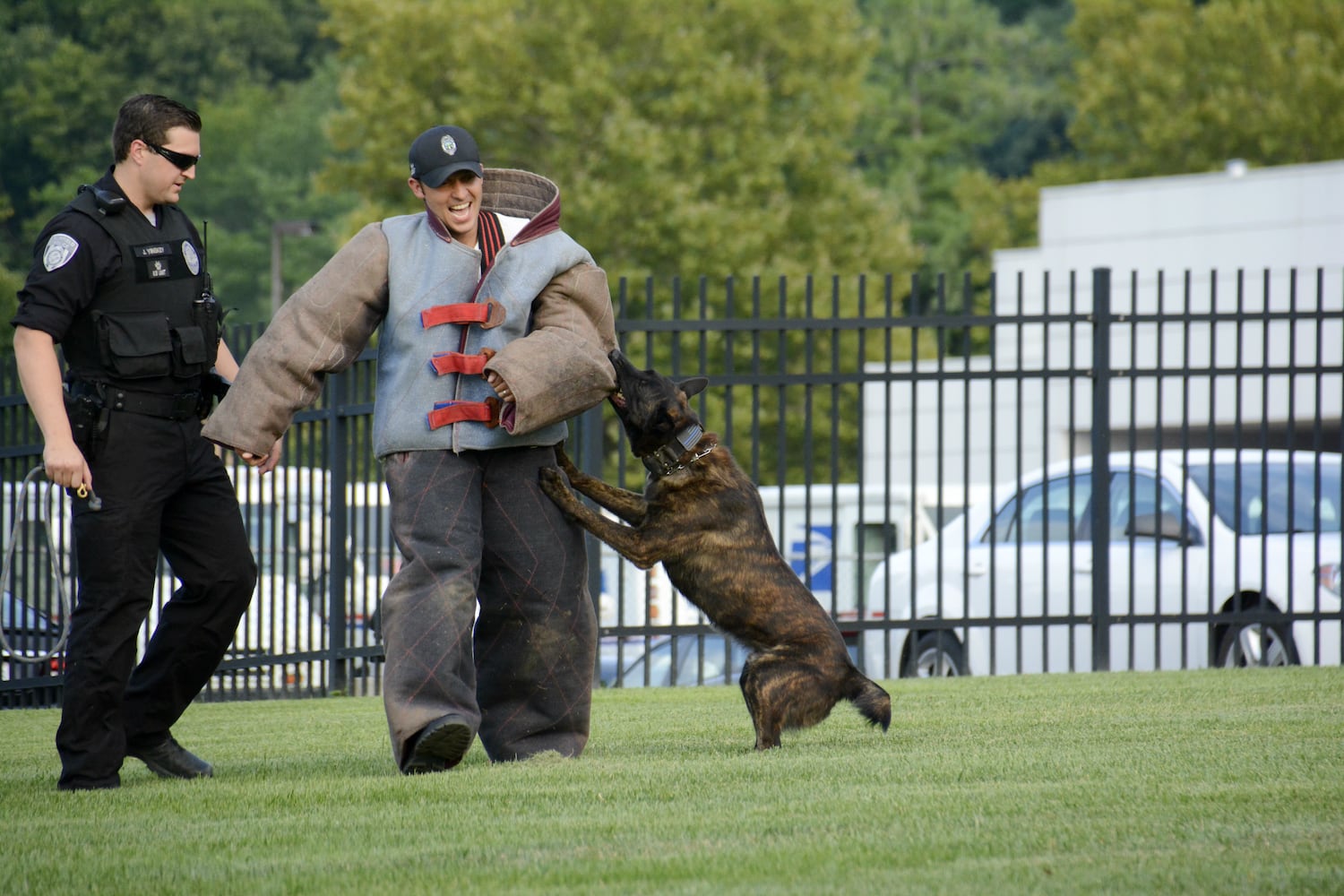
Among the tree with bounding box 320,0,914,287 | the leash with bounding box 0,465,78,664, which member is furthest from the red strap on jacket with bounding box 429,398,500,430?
the tree with bounding box 320,0,914,287

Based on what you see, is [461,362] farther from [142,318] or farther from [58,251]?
[58,251]

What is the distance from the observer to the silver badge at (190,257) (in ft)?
16.6

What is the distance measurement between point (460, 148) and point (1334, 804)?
9.91 feet

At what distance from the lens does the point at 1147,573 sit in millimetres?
9953

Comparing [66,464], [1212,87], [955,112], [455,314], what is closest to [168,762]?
[66,464]

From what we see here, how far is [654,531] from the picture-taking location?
5.57 m

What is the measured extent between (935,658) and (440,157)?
5.36 meters

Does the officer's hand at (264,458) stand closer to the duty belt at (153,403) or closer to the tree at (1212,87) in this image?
the duty belt at (153,403)

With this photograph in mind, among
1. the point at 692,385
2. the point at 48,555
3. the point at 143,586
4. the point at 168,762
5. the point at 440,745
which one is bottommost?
the point at 168,762

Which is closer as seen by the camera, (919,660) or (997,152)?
(919,660)

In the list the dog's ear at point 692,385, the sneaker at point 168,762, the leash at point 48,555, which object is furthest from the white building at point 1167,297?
the sneaker at point 168,762

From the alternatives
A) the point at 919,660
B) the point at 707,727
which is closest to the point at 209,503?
the point at 707,727

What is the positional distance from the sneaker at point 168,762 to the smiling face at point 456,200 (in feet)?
5.88

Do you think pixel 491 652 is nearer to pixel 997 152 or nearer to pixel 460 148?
pixel 460 148
